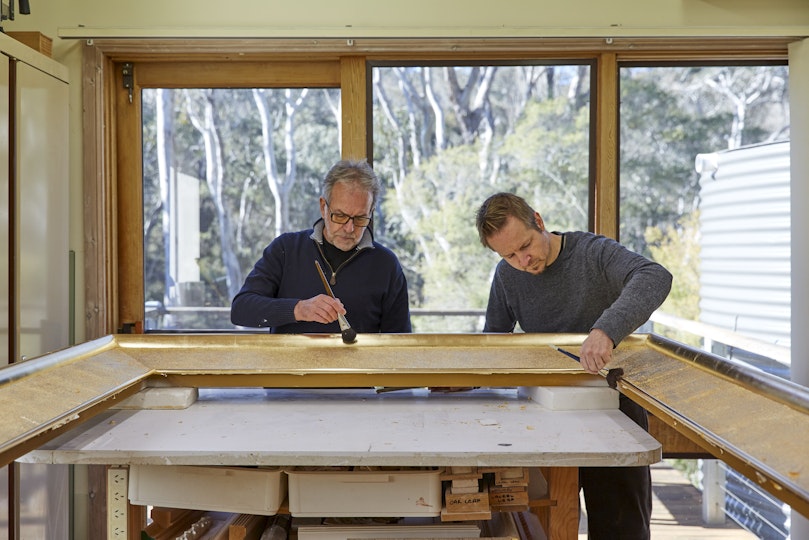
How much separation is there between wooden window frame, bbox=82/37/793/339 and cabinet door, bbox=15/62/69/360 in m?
0.11

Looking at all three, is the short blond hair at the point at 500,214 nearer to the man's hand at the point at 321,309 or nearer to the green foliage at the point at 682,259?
the man's hand at the point at 321,309

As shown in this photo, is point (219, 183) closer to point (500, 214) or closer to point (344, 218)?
point (344, 218)

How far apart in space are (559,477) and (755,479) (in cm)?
56

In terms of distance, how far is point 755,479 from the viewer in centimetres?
118

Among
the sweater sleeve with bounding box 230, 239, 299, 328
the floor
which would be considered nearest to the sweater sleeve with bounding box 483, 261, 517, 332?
the sweater sleeve with bounding box 230, 239, 299, 328

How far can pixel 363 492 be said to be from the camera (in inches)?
62.2

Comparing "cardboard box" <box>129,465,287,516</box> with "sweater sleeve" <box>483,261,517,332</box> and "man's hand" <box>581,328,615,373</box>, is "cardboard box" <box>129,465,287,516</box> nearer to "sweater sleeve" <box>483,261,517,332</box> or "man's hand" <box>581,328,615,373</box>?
"man's hand" <box>581,328,615,373</box>

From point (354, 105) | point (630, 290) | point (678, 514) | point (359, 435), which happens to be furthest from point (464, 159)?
point (678, 514)

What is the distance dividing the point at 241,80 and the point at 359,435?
1.98m

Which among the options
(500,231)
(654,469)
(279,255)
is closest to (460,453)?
(500,231)

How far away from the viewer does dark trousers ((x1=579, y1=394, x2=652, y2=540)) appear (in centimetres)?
203

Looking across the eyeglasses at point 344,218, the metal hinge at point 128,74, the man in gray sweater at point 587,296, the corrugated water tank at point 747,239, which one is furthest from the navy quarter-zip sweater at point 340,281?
the corrugated water tank at point 747,239

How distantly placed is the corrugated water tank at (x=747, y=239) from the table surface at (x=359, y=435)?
158cm

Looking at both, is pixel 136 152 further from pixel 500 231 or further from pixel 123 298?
pixel 500 231
